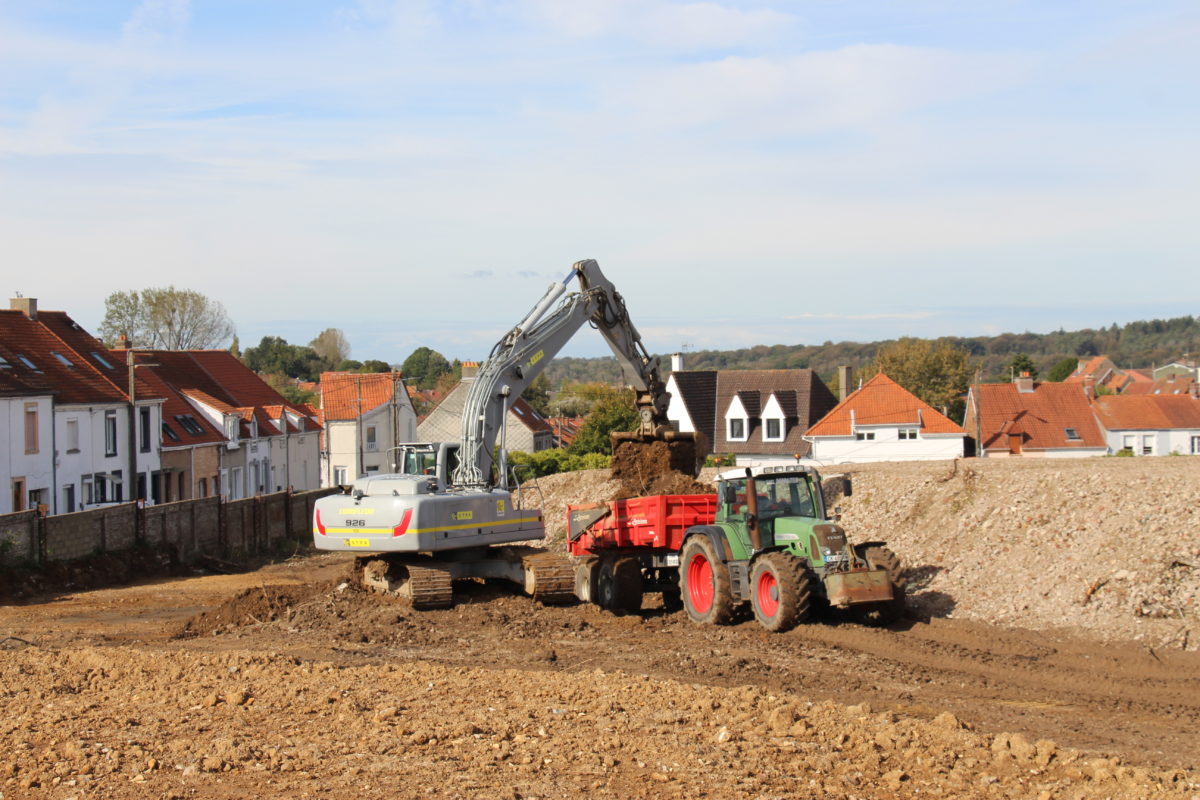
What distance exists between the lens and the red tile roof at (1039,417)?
5081 centimetres

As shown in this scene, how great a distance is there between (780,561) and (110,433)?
31.0 metres

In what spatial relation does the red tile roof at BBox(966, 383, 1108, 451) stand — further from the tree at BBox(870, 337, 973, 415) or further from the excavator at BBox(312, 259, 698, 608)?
the excavator at BBox(312, 259, 698, 608)

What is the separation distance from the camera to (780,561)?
16609 mm

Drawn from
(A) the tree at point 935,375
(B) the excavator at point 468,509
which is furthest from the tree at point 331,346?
(B) the excavator at point 468,509

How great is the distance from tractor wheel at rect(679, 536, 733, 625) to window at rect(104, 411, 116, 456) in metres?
27.9

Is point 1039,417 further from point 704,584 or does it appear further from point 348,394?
point 704,584

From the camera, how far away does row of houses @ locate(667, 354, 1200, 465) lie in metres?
47.5

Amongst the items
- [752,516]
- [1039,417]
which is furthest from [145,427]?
[1039,417]

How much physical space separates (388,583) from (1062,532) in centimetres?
A: 1156

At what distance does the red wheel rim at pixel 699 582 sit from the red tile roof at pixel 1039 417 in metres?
33.5

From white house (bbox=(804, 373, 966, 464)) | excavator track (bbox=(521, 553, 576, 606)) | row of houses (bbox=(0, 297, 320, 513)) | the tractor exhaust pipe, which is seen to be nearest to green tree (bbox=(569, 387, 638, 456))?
row of houses (bbox=(0, 297, 320, 513))

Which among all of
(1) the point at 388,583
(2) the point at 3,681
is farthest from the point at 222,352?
(2) the point at 3,681

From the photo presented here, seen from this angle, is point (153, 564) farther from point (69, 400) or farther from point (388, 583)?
point (388, 583)

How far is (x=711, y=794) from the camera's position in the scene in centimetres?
941
